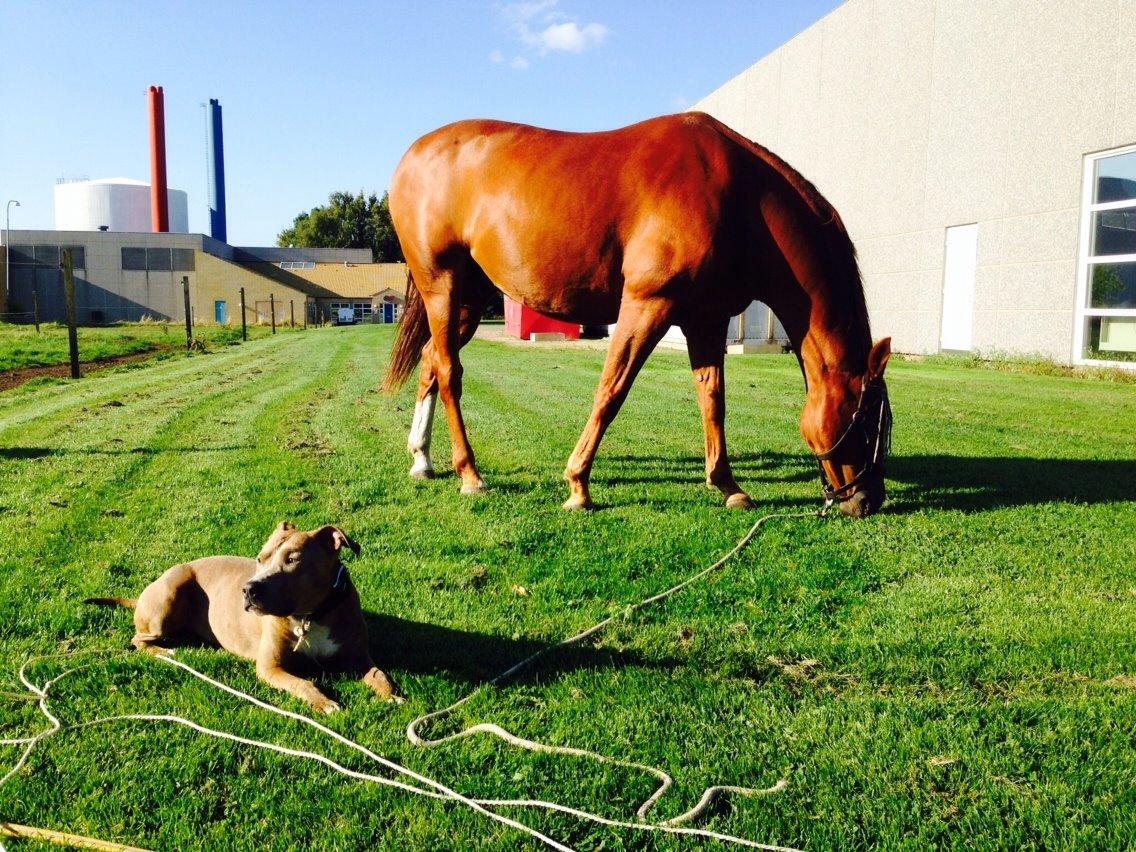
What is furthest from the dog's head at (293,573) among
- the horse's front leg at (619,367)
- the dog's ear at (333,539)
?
the horse's front leg at (619,367)

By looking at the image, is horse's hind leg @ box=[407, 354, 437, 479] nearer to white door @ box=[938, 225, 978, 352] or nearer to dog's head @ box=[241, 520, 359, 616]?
dog's head @ box=[241, 520, 359, 616]

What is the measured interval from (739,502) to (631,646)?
2571 millimetres

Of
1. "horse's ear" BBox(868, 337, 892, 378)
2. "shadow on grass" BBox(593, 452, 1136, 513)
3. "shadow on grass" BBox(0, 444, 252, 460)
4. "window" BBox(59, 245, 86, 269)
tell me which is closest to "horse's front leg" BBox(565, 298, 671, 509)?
"shadow on grass" BBox(593, 452, 1136, 513)

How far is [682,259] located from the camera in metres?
5.61

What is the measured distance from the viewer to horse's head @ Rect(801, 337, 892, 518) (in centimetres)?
560

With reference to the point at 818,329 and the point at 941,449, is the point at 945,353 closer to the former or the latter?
the point at 941,449

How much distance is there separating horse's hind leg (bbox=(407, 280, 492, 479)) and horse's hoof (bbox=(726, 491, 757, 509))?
2479 millimetres

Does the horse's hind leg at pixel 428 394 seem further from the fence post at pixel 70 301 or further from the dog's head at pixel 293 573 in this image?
the fence post at pixel 70 301

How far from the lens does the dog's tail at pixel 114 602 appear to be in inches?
158

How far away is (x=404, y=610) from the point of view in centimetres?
404

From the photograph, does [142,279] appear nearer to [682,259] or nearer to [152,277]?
[152,277]

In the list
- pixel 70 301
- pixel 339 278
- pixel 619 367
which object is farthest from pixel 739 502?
pixel 339 278

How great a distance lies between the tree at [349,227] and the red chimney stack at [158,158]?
2522 centimetres

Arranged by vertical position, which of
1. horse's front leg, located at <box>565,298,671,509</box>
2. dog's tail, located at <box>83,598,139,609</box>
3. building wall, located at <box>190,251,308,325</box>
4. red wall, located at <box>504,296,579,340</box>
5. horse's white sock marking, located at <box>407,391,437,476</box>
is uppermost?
building wall, located at <box>190,251,308,325</box>
